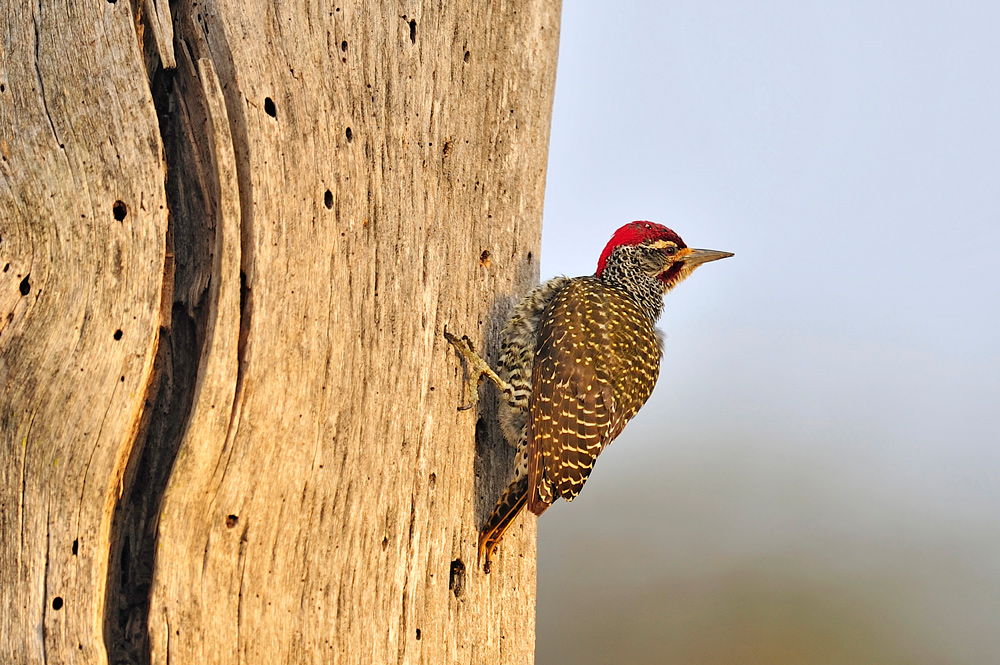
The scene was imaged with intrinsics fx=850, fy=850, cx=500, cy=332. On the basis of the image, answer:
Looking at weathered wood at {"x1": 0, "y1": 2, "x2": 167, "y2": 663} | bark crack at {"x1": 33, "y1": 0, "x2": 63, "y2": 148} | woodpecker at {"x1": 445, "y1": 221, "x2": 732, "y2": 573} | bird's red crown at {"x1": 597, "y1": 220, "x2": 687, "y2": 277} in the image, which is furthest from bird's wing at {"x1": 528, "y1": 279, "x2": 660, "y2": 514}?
bark crack at {"x1": 33, "y1": 0, "x2": 63, "y2": 148}

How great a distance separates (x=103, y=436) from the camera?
5.87 feet

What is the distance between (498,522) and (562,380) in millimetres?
554

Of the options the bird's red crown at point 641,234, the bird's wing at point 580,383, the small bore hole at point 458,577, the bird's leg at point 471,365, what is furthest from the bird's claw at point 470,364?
the bird's red crown at point 641,234

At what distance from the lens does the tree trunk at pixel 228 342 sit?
1.77 metres

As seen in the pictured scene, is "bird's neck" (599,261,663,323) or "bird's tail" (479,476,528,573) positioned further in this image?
"bird's neck" (599,261,663,323)

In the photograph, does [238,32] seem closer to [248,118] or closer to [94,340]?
[248,118]

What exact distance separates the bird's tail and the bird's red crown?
1.30 meters

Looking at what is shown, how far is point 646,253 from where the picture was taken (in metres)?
3.36

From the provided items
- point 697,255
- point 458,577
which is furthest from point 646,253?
point 458,577

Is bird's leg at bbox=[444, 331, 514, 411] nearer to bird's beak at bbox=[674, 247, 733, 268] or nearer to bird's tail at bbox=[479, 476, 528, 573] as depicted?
bird's tail at bbox=[479, 476, 528, 573]

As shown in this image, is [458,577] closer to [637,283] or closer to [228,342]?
[228,342]

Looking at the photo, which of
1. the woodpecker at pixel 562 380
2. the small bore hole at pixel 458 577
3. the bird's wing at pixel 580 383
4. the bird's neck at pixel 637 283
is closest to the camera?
the small bore hole at pixel 458 577

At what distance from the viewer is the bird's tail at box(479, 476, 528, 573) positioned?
2.39 meters

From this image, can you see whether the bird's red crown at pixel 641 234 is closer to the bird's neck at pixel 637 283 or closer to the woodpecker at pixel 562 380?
the bird's neck at pixel 637 283
